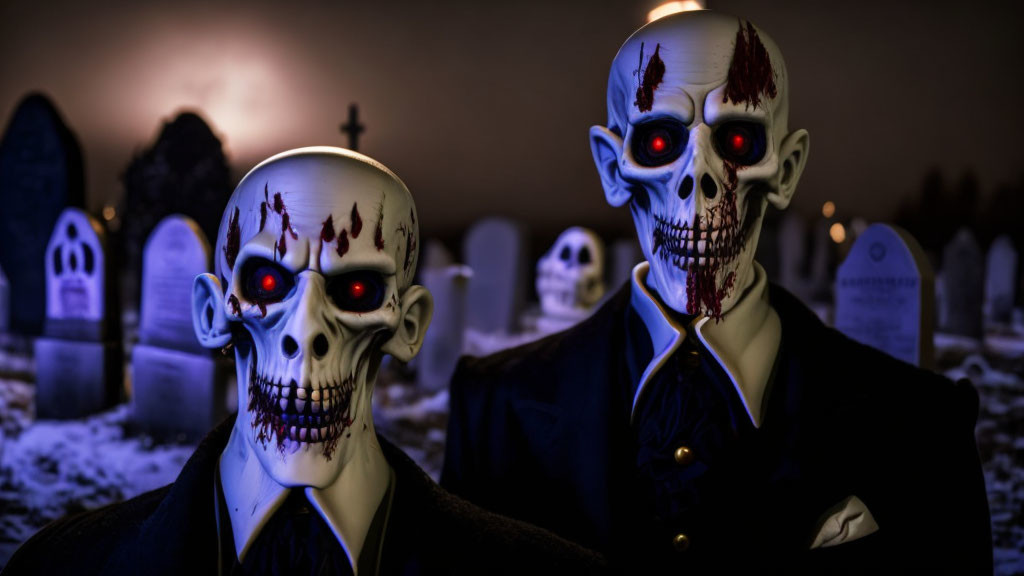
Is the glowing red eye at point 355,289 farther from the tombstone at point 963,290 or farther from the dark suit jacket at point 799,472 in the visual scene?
the tombstone at point 963,290

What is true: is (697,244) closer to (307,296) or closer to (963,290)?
(307,296)

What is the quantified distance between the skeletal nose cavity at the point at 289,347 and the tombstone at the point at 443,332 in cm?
481

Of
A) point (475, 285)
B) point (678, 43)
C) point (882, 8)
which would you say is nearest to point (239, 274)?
point (678, 43)

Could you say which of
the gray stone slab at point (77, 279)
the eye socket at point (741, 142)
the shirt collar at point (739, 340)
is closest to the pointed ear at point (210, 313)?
the shirt collar at point (739, 340)

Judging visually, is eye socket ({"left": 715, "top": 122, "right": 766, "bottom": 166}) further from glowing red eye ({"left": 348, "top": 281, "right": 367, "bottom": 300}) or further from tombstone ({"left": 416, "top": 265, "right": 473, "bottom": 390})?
tombstone ({"left": 416, "top": 265, "right": 473, "bottom": 390})

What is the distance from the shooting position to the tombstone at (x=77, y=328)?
4.85 meters

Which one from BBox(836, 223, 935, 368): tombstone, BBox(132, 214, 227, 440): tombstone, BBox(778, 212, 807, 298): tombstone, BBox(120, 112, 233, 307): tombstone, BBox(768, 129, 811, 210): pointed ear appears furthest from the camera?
BBox(778, 212, 807, 298): tombstone

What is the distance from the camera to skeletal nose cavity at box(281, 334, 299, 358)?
4.66ft

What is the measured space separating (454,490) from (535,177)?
8165 mm

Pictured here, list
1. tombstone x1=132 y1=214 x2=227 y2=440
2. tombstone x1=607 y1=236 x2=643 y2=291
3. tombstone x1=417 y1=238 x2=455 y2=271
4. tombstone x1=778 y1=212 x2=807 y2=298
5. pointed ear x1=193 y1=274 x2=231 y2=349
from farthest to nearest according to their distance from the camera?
tombstone x1=778 y1=212 x2=807 y2=298, tombstone x1=417 y1=238 x2=455 y2=271, tombstone x1=607 y1=236 x2=643 y2=291, tombstone x1=132 y1=214 x2=227 y2=440, pointed ear x1=193 y1=274 x2=231 y2=349

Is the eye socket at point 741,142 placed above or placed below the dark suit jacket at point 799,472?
above

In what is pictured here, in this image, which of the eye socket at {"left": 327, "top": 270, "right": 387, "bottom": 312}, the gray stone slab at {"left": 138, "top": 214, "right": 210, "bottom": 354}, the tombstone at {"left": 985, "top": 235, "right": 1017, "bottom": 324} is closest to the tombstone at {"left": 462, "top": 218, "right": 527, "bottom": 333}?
the gray stone slab at {"left": 138, "top": 214, "right": 210, "bottom": 354}

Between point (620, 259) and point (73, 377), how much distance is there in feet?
21.3

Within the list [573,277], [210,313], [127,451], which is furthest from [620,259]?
[210,313]
